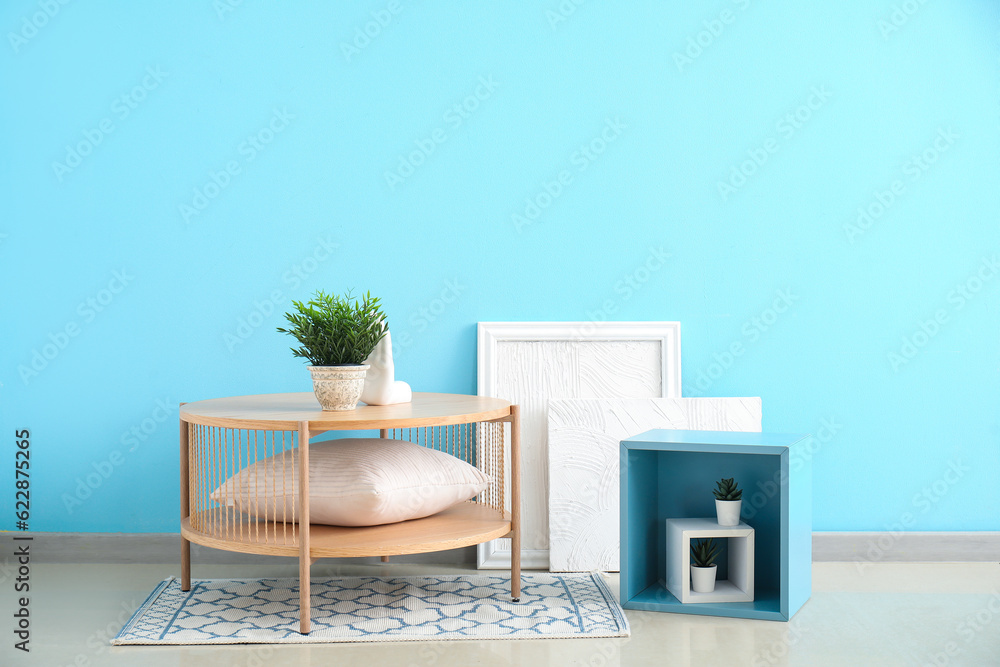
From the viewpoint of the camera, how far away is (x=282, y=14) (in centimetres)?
287

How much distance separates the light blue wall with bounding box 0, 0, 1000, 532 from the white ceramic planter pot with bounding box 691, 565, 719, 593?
737 millimetres

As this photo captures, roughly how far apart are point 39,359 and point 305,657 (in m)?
1.63

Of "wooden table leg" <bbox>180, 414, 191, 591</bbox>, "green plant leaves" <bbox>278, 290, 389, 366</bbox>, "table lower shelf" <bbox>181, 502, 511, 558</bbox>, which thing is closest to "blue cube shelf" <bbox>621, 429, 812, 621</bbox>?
"table lower shelf" <bbox>181, 502, 511, 558</bbox>

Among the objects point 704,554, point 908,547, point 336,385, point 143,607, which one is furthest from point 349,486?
point 908,547

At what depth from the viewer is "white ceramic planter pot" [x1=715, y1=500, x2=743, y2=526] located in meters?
2.38

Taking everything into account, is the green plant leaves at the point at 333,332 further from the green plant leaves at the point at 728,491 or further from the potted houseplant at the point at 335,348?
the green plant leaves at the point at 728,491

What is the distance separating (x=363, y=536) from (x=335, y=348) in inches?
20.8

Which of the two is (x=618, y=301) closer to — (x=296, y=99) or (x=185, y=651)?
(x=296, y=99)

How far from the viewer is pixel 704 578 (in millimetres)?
2379

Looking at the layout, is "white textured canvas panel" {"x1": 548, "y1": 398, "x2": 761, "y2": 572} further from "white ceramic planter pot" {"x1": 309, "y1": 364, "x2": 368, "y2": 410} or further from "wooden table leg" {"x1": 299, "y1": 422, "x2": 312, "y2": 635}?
"wooden table leg" {"x1": 299, "y1": 422, "x2": 312, "y2": 635}

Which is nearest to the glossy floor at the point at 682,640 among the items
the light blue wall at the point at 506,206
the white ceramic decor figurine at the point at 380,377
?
the light blue wall at the point at 506,206

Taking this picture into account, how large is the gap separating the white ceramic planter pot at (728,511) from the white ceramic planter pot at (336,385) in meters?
1.13

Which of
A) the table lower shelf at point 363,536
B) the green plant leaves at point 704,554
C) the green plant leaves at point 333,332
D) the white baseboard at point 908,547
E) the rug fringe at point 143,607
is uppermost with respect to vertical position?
the green plant leaves at point 333,332

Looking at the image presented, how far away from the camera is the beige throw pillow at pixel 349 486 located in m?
2.22
